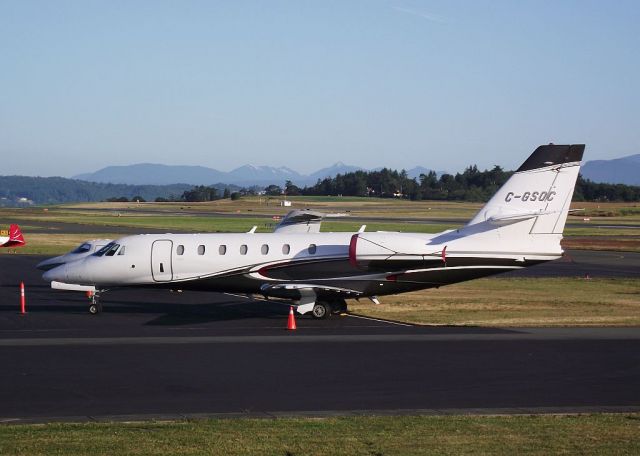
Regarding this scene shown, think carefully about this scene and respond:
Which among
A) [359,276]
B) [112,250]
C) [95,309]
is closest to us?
[359,276]

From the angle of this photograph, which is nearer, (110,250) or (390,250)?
(390,250)

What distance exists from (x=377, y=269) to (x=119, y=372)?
10.6m

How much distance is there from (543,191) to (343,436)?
15.2 metres

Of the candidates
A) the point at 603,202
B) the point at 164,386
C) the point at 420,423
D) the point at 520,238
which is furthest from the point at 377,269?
the point at 603,202

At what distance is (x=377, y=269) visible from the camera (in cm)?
2784

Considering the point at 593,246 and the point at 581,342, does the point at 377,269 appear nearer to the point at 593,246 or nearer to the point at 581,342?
A: the point at 581,342

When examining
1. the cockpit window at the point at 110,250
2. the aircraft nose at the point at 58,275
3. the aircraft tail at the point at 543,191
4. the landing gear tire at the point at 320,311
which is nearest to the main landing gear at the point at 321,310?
the landing gear tire at the point at 320,311

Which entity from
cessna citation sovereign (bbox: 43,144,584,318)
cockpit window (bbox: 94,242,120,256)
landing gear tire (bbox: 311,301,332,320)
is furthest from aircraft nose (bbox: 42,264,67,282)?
landing gear tire (bbox: 311,301,332,320)

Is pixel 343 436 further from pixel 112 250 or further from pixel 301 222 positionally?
pixel 301 222

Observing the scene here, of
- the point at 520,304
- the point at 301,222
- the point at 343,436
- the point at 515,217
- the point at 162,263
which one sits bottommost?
the point at 520,304

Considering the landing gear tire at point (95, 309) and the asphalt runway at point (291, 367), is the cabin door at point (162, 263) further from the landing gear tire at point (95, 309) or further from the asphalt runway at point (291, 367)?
the landing gear tire at point (95, 309)

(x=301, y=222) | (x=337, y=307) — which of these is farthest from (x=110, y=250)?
(x=301, y=222)

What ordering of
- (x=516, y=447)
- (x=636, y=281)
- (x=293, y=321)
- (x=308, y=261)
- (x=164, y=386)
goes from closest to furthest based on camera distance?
(x=516, y=447) < (x=164, y=386) < (x=293, y=321) < (x=308, y=261) < (x=636, y=281)

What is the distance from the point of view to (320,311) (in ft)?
93.5
